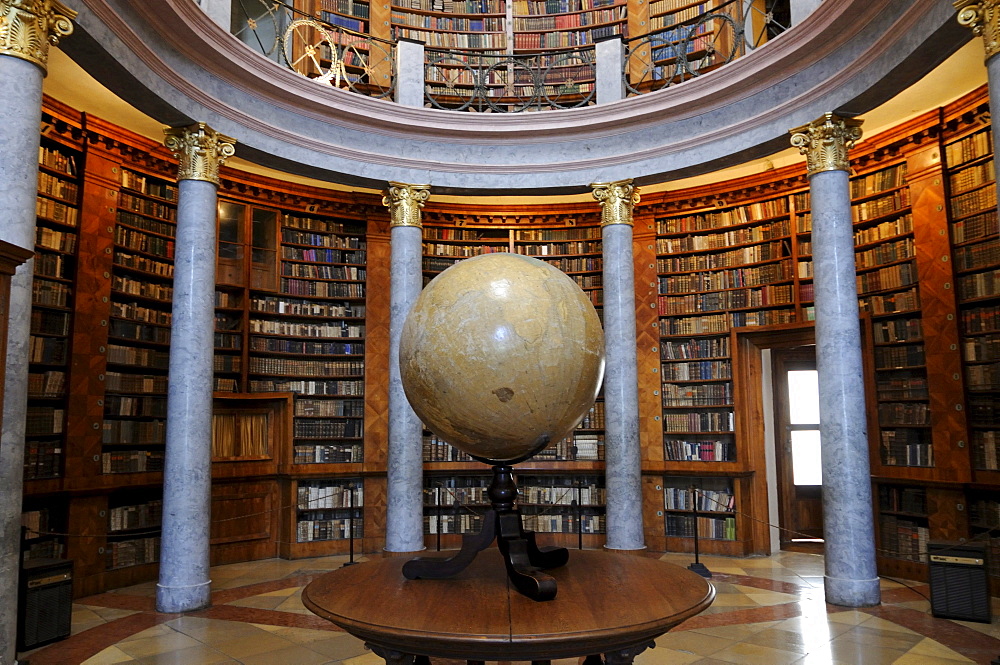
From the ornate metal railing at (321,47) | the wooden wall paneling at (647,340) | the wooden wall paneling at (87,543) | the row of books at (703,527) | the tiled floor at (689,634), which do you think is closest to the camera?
the tiled floor at (689,634)

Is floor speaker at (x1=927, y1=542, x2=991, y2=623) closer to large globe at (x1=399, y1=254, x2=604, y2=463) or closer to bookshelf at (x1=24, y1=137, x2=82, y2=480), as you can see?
large globe at (x1=399, y1=254, x2=604, y2=463)

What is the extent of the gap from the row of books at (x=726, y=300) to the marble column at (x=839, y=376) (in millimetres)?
2052

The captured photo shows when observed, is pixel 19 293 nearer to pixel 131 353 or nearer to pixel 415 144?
pixel 131 353

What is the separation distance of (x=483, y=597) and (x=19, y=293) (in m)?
3.48

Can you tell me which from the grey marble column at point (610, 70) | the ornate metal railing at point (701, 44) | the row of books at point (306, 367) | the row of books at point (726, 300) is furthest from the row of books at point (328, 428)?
the ornate metal railing at point (701, 44)

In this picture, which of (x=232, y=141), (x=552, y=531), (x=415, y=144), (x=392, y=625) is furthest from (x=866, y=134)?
(x=392, y=625)

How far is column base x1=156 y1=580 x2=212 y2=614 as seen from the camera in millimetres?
5848

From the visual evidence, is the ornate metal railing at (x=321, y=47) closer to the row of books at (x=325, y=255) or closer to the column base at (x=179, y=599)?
the row of books at (x=325, y=255)

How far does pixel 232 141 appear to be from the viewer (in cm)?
649

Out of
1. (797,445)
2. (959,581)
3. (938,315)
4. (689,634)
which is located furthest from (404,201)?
(959,581)

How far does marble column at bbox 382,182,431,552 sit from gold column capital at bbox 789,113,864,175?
148 inches

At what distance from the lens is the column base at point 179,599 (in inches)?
230

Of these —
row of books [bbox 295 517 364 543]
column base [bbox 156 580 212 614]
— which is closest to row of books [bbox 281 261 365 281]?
row of books [bbox 295 517 364 543]

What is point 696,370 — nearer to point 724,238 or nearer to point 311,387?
point 724,238
